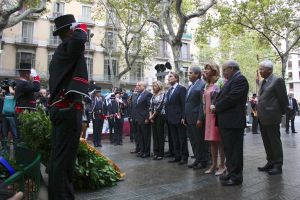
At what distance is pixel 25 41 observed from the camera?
39875 mm

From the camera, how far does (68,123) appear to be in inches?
144

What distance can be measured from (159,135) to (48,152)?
356 cm

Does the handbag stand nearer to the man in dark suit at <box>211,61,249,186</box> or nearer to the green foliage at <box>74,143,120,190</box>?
the green foliage at <box>74,143,120,190</box>

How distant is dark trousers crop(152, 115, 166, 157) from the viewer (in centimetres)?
814

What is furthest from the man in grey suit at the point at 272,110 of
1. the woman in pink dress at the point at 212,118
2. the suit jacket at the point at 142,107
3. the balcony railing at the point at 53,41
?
the balcony railing at the point at 53,41

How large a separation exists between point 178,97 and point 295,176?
293cm

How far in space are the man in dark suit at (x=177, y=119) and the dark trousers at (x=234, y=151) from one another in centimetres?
203

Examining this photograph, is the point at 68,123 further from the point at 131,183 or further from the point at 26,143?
the point at 131,183

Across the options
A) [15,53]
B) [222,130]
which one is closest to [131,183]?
[222,130]

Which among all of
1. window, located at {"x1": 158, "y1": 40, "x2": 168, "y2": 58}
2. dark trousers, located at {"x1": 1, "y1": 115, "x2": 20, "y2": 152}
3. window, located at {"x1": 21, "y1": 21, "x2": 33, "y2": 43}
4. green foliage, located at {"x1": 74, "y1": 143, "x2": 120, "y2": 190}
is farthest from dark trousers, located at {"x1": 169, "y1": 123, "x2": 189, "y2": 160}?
window, located at {"x1": 158, "y1": 40, "x2": 168, "y2": 58}

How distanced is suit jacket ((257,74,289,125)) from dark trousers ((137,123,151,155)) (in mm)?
3270

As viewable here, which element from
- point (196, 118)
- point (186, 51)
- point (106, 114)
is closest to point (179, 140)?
point (196, 118)

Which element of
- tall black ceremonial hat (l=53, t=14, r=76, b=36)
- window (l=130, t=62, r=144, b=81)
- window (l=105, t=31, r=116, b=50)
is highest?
window (l=105, t=31, r=116, b=50)

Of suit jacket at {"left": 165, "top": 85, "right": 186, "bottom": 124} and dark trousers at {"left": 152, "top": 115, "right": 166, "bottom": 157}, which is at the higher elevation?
suit jacket at {"left": 165, "top": 85, "right": 186, "bottom": 124}
